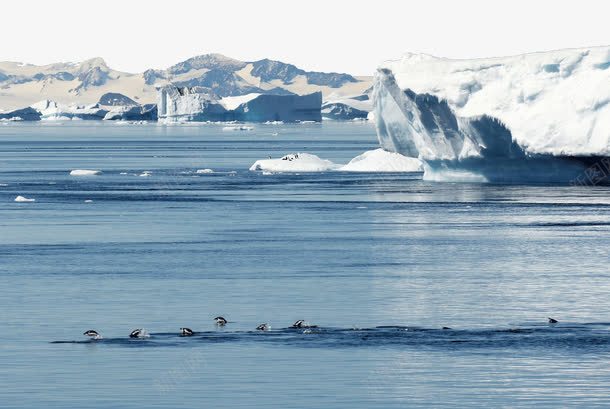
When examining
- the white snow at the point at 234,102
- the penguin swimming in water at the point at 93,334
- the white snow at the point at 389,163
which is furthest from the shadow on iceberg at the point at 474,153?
the white snow at the point at 234,102

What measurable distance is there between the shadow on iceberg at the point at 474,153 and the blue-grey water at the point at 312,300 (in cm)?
161

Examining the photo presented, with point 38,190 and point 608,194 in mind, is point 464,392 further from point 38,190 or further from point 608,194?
point 38,190

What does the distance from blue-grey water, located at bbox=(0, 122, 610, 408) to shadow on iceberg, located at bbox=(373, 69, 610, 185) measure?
5.28ft

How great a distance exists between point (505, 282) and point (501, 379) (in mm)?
9578

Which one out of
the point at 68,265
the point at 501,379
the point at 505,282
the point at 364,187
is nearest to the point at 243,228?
the point at 68,265

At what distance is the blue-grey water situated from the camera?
52.8 ft

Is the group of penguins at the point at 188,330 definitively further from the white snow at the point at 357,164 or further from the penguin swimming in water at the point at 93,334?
the white snow at the point at 357,164

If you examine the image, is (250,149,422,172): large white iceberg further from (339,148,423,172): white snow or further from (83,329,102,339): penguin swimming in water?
(83,329,102,339): penguin swimming in water

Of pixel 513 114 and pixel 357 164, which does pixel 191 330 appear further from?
pixel 357 164

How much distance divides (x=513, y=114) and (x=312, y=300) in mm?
25790

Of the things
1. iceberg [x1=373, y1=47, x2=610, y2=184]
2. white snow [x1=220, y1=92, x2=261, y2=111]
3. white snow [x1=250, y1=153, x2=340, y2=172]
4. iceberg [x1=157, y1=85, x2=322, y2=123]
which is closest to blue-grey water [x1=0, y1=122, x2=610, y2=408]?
iceberg [x1=373, y1=47, x2=610, y2=184]

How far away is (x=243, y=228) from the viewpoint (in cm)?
3769

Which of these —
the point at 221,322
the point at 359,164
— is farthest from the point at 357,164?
the point at 221,322

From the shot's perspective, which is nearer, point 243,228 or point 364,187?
point 243,228
